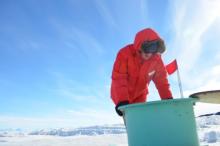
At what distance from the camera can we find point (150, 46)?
3.07 meters

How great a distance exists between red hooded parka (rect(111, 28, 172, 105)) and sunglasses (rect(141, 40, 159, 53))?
0.04 metres

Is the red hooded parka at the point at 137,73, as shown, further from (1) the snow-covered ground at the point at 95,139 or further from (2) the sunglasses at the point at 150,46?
(1) the snow-covered ground at the point at 95,139

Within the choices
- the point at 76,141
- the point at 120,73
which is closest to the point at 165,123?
the point at 120,73

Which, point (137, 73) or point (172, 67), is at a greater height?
point (172, 67)

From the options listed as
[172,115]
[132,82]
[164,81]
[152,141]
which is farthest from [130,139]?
[164,81]

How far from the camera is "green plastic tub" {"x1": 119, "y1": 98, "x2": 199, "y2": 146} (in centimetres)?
225

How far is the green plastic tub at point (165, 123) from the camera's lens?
225 centimetres

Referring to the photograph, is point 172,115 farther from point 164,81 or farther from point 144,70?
point 164,81

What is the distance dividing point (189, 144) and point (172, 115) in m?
0.25

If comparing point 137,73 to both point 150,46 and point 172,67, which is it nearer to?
point 150,46

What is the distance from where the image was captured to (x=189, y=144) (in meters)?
2.30

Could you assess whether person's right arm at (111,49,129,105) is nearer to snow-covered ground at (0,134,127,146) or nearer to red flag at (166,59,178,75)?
red flag at (166,59,178,75)

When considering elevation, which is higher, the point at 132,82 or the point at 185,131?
the point at 132,82

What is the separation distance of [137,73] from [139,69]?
0.05 metres
